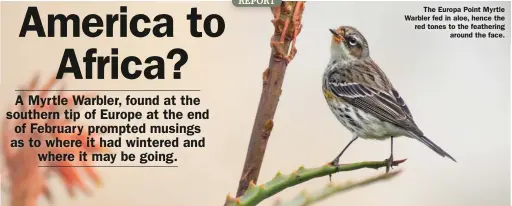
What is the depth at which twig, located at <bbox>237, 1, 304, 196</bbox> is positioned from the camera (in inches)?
121

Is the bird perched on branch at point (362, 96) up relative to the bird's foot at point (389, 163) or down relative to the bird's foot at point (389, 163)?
up

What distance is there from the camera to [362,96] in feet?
10.2

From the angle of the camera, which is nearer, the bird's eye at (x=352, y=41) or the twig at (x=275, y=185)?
the twig at (x=275, y=185)

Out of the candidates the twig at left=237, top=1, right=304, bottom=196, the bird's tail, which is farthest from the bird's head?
the bird's tail

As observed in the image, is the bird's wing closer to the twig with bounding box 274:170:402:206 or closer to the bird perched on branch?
the bird perched on branch

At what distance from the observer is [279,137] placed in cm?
313

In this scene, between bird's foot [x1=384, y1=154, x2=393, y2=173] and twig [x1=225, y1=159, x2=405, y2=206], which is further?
bird's foot [x1=384, y1=154, x2=393, y2=173]

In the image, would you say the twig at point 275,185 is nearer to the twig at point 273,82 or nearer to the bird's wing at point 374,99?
the twig at point 273,82

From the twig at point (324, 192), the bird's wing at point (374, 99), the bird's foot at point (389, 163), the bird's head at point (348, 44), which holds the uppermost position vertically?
the bird's head at point (348, 44)

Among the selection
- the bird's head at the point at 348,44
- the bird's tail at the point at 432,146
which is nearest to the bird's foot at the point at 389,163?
the bird's tail at the point at 432,146

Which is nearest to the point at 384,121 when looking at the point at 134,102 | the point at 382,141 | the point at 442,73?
the point at 382,141

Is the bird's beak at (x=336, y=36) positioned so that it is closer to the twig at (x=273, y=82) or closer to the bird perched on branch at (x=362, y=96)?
the bird perched on branch at (x=362, y=96)

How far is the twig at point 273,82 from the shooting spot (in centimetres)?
307

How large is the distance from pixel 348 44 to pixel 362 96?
0.61 ft
